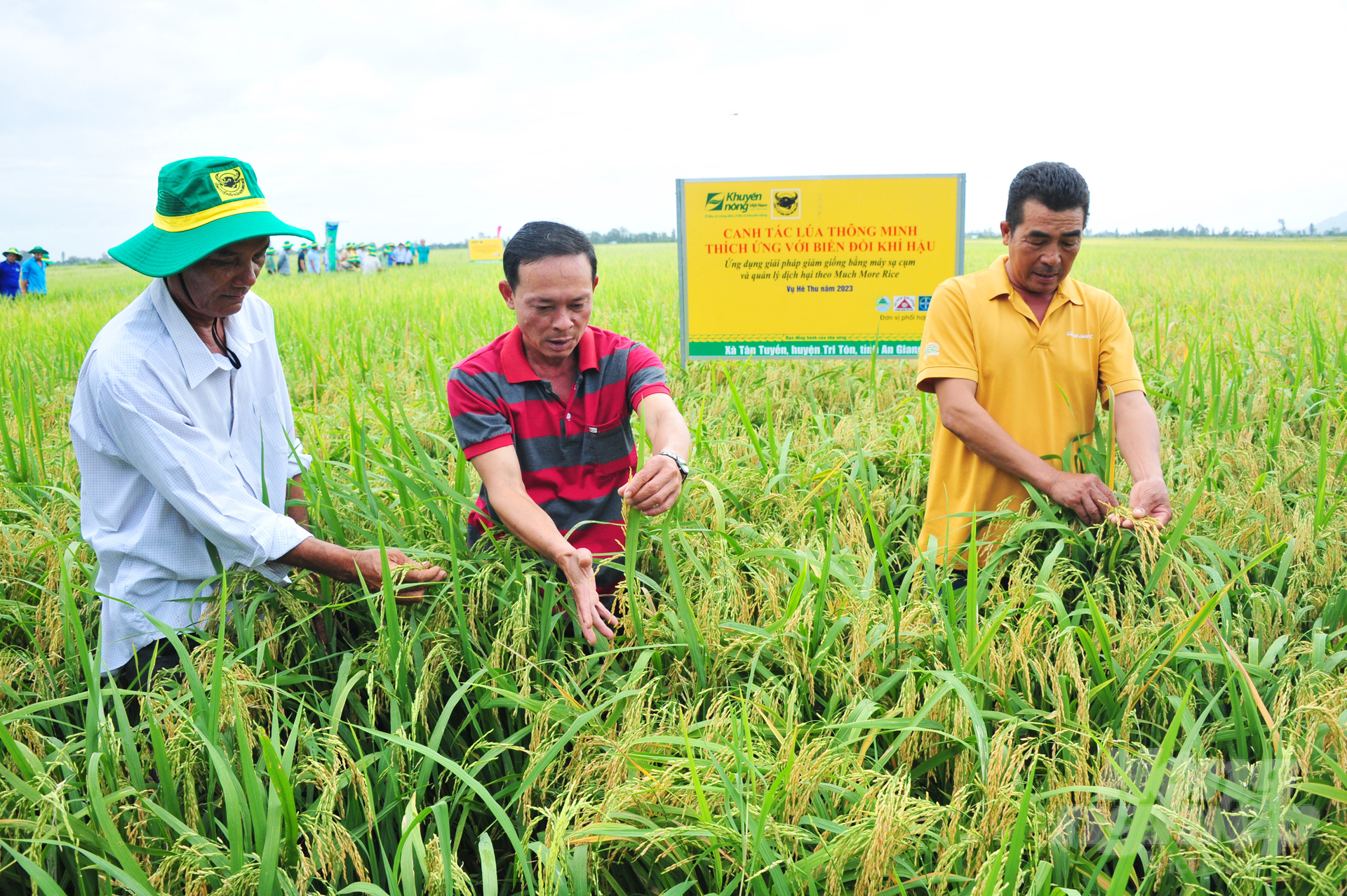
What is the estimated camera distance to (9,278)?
13719mm

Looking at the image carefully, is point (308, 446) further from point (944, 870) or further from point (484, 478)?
point (944, 870)

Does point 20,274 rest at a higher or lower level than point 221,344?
higher

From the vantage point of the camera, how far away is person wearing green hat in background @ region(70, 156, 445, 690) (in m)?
1.60

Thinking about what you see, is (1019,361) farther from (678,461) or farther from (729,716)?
(729,716)

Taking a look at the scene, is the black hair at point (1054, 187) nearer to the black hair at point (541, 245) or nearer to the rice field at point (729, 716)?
the rice field at point (729, 716)

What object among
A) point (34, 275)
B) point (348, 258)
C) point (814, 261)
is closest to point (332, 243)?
point (348, 258)

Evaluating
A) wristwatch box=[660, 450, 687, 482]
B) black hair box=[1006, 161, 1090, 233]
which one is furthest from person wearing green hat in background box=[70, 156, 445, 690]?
black hair box=[1006, 161, 1090, 233]

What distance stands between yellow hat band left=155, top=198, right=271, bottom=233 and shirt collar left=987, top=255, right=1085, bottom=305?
1.87 meters

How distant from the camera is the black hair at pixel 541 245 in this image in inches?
68.7

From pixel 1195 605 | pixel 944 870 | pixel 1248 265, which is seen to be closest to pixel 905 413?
pixel 1195 605

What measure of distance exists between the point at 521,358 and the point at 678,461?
0.51 metres

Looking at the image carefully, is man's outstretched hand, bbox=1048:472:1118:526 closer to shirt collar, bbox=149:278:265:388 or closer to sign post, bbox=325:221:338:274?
shirt collar, bbox=149:278:265:388

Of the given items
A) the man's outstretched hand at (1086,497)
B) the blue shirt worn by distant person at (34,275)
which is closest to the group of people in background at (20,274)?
the blue shirt worn by distant person at (34,275)

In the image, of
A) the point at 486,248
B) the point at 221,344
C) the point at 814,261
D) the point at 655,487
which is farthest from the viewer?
the point at 486,248
